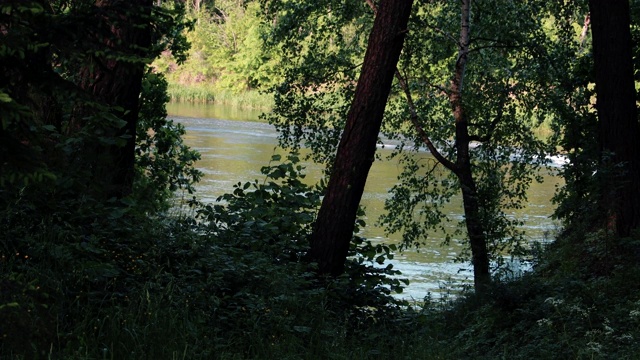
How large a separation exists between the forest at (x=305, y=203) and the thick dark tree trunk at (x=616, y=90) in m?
0.02

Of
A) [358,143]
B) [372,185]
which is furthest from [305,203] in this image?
[372,185]

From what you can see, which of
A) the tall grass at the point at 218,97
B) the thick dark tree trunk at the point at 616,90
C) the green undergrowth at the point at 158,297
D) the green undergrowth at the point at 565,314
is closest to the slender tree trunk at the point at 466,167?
the green undergrowth at the point at 565,314

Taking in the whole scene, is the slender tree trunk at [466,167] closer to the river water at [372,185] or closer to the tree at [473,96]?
the tree at [473,96]

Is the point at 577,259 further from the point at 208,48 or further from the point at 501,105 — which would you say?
the point at 208,48

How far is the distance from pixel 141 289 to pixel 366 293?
2905 millimetres

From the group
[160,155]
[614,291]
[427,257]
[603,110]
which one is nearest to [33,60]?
[614,291]

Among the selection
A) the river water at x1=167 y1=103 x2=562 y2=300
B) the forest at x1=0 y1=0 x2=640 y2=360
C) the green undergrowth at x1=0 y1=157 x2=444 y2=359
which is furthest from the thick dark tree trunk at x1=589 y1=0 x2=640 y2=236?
the green undergrowth at x1=0 y1=157 x2=444 y2=359

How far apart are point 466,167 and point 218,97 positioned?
125ft

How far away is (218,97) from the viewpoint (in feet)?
161

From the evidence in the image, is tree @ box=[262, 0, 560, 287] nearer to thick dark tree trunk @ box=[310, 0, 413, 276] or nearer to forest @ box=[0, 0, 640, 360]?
forest @ box=[0, 0, 640, 360]

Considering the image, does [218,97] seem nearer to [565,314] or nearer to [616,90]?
[616,90]

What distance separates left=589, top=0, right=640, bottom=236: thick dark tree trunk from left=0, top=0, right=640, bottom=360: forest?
0.06 ft

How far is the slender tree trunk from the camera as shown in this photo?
11.4 m

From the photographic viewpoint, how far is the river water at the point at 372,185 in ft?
45.6
